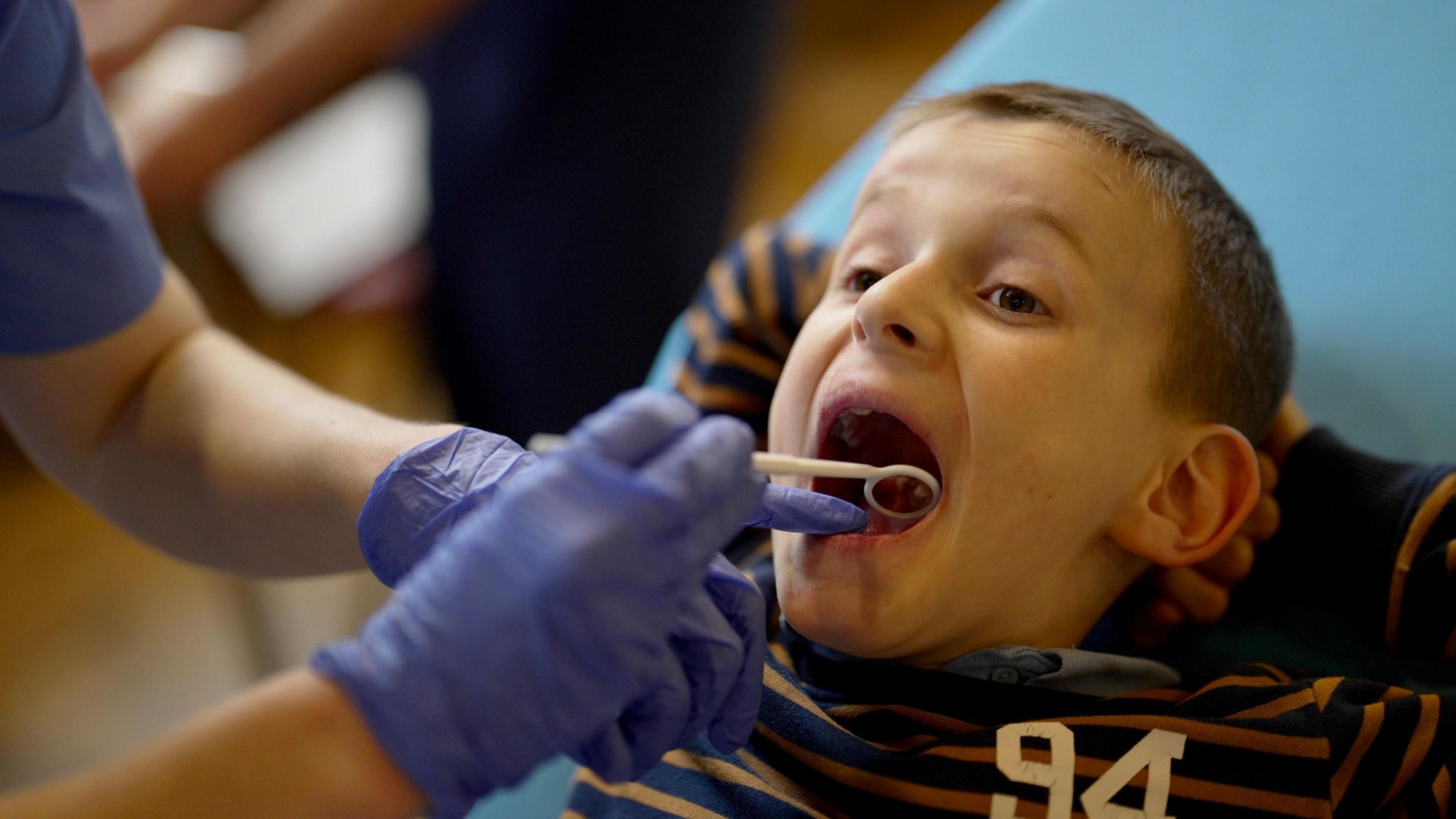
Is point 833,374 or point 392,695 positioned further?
point 833,374

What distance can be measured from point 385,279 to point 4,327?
113 cm

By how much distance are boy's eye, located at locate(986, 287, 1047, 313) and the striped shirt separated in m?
0.28

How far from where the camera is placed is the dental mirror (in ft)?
2.26

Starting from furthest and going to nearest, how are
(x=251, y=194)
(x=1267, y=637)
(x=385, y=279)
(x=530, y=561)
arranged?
(x=251, y=194) → (x=385, y=279) → (x=1267, y=637) → (x=530, y=561)

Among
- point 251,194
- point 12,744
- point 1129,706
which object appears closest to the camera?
point 1129,706

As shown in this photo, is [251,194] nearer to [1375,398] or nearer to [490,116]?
[490,116]

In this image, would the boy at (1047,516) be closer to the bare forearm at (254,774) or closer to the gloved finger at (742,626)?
the gloved finger at (742,626)

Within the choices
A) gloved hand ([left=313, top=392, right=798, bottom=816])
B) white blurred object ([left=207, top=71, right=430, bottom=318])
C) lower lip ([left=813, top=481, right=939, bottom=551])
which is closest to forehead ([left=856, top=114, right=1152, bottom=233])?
lower lip ([left=813, top=481, right=939, bottom=551])

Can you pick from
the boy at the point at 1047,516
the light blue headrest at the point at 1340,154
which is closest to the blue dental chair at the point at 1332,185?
the light blue headrest at the point at 1340,154

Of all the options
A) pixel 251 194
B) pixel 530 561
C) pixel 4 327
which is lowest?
pixel 251 194

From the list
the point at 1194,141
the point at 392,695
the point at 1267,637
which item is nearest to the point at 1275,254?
the point at 1194,141

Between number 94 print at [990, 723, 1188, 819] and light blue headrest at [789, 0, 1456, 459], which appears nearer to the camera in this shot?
number 94 print at [990, 723, 1188, 819]

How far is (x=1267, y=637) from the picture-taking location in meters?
0.99

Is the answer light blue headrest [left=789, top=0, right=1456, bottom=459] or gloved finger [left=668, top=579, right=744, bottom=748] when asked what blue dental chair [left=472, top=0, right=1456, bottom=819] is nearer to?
light blue headrest [left=789, top=0, right=1456, bottom=459]
